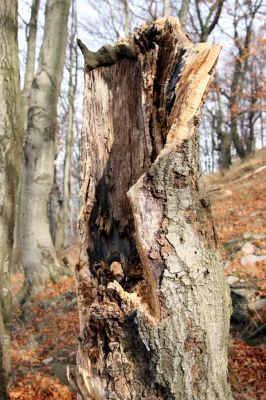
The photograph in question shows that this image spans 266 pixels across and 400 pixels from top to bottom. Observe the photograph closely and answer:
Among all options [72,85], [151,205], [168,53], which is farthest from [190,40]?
[72,85]

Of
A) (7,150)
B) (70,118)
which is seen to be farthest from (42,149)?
(70,118)

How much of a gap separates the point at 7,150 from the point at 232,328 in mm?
3041

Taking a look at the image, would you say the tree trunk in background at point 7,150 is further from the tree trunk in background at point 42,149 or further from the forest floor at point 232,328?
the tree trunk in background at point 42,149

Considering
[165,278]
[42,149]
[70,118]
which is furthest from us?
[70,118]

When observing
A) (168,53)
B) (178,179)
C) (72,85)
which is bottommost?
(178,179)

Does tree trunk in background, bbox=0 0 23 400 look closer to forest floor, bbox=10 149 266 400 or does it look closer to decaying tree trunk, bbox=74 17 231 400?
forest floor, bbox=10 149 266 400

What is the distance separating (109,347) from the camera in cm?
186

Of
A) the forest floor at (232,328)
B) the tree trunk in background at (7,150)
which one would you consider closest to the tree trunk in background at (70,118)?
the forest floor at (232,328)

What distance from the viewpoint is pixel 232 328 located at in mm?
4270

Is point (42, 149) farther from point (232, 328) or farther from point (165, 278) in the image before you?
point (165, 278)

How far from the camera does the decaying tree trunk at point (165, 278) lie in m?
1.79

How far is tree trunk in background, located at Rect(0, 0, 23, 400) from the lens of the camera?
3.65m

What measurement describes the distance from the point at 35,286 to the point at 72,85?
13303 mm

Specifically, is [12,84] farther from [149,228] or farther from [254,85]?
[254,85]
